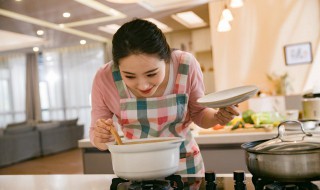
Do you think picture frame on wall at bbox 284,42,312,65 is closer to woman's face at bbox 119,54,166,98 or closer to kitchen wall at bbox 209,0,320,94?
kitchen wall at bbox 209,0,320,94

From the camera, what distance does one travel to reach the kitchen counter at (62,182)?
954 mm

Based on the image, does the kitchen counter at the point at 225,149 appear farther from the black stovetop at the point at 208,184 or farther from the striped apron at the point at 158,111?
the black stovetop at the point at 208,184

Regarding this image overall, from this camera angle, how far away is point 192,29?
830 cm

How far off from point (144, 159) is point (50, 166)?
572cm

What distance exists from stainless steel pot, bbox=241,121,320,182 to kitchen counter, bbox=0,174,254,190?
0.13 meters

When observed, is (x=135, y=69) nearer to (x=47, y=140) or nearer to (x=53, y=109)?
(x=47, y=140)

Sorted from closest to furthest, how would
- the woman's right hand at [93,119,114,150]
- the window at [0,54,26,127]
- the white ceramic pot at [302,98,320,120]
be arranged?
the woman's right hand at [93,119,114,150] → the white ceramic pot at [302,98,320,120] → the window at [0,54,26,127]

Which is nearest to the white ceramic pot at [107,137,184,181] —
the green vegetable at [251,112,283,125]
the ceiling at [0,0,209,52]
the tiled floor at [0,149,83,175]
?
the green vegetable at [251,112,283,125]

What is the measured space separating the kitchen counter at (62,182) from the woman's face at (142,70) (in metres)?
0.30

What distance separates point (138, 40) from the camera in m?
1.00

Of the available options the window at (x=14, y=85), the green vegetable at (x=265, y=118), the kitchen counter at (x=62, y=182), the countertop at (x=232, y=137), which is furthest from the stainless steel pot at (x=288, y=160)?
the window at (x=14, y=85)

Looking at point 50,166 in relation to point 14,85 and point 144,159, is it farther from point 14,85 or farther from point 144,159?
point 144,159

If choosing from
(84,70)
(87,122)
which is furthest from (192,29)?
(87,122)

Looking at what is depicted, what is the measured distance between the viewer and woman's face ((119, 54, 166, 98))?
0.98 meters
